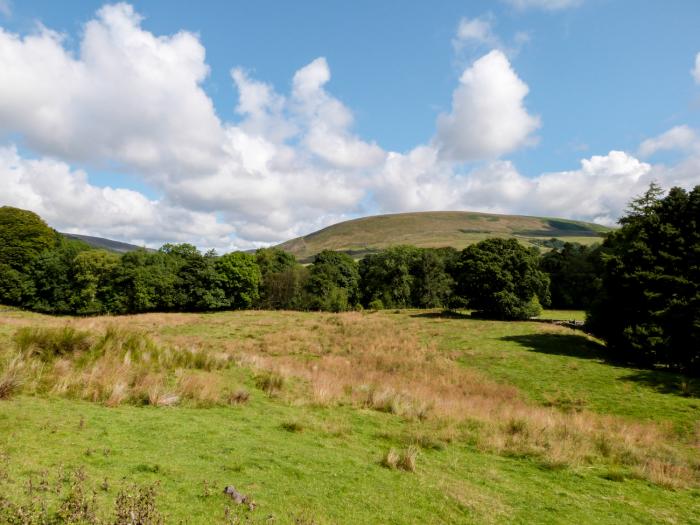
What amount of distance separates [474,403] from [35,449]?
533 inches

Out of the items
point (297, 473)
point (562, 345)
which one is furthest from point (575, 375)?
point (297, 473)

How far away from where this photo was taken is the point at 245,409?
9.91 metres

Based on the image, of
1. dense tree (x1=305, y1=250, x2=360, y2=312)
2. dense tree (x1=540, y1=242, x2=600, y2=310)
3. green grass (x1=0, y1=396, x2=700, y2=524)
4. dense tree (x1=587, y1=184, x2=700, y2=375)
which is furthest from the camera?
dense tree (x1=540, y1=242, x2=600, y2=310)

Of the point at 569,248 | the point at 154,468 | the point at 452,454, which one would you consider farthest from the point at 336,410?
the point at 569,248

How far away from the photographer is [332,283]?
7469 cm

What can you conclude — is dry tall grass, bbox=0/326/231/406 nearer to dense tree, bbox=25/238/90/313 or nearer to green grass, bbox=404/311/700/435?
green grass, bbox=404/311/700/435

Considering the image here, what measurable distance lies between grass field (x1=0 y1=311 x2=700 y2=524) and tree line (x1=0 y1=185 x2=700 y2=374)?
9367mm

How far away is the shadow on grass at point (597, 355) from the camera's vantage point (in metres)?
19.4

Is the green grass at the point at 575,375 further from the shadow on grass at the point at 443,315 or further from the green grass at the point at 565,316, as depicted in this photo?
the green grass at the point at 565,316

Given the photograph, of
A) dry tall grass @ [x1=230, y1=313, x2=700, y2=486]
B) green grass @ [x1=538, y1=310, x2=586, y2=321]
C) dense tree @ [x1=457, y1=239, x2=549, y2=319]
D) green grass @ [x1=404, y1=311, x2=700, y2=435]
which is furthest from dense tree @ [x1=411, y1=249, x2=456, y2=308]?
dry tall grass @ [x1=230, y1=313, x2=700, y2=486]

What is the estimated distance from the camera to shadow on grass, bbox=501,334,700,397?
63.8 feet

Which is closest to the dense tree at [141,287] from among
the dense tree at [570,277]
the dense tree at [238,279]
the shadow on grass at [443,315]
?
the dense tree at [238,279]

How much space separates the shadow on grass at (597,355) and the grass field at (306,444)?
1754 mm

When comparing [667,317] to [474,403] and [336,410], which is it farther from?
[336,410]
